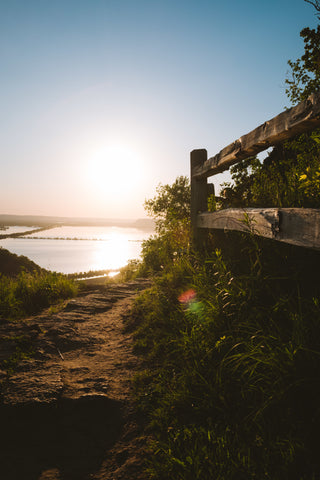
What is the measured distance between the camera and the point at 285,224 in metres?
2.21

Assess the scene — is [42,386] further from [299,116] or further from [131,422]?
[299,116]

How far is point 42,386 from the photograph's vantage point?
246 centimetres

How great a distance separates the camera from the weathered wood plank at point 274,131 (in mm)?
2055

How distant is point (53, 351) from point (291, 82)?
1196 centimetres

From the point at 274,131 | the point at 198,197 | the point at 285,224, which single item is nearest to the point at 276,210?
the point at 285,224

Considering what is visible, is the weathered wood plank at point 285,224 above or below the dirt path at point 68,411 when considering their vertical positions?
above

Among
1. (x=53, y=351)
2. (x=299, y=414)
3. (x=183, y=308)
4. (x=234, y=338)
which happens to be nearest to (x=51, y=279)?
(x=53, y=351)

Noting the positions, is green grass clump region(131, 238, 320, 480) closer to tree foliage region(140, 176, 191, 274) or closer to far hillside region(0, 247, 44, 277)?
tree foliage region(140, 176, 191, 274)

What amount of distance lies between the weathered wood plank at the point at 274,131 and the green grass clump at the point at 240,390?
4.45 ft

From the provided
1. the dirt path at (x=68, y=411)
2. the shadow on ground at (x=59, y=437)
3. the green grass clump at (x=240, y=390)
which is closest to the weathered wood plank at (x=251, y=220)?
the green grass clump at (x=240, y=390)

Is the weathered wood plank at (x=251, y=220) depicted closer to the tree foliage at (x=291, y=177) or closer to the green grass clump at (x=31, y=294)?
the tree foliage at (x=291, y=177)

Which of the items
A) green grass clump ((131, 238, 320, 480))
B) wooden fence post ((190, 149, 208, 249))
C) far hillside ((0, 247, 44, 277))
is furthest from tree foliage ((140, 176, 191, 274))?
far hillside ((0, 247, 44, 277))

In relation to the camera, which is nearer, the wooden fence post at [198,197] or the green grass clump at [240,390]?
the green grass clump at [240,390]

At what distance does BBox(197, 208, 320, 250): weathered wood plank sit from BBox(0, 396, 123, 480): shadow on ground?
2161 mm
